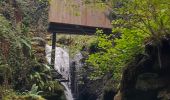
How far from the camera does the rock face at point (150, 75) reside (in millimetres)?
8812

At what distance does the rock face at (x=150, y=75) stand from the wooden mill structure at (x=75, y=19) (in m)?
6.13

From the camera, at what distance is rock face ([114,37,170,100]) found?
347 inches

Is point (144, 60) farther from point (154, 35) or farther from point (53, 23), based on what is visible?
point (53, 23)

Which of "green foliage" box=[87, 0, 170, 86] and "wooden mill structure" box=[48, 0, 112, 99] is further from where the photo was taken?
"wooden mill structure" box=[48, 0, 112, 99]

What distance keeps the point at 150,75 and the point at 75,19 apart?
7.46 meters

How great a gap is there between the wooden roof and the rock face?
618 centimetres

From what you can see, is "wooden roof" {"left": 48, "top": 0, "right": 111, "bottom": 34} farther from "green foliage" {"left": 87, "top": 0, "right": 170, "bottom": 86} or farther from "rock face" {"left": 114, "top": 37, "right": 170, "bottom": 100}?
"rock face" {"left": 114, "top": 37, "right": 170, "bottom": 100}

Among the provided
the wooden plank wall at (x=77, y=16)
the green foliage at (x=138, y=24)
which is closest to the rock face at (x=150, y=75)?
the green foliage at (x=138, y=24)

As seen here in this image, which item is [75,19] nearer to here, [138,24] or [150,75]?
[138,24]

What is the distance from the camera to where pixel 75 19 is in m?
15.9

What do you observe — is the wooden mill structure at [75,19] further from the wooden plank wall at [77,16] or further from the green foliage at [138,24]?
the green foliage at [138,24]

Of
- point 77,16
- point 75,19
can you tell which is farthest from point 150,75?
point 75,19

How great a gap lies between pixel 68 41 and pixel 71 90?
4.71 meters

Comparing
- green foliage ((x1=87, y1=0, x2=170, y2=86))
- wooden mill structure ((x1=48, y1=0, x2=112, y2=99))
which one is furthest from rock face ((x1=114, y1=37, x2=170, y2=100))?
wooden mill structure ((x1=48, y1=0, x2=112, y2=99))
